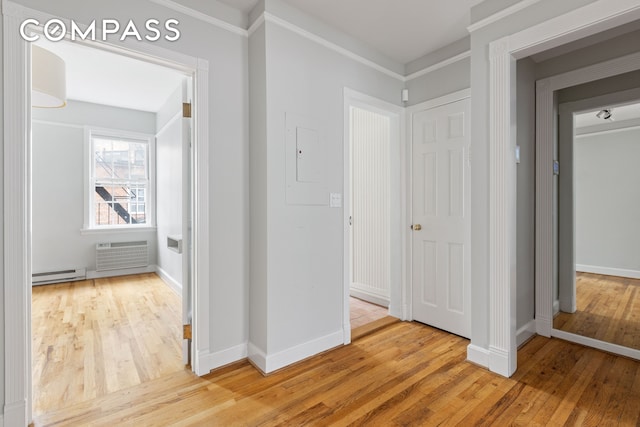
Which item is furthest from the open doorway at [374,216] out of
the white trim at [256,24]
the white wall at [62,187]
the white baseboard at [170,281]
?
the white wall at [62,187]

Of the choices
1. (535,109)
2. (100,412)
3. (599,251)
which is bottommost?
(100,412)

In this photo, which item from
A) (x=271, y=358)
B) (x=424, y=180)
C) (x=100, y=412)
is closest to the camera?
(x=100, y=412)

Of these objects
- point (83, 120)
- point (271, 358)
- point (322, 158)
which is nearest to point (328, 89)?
point (322, 158)

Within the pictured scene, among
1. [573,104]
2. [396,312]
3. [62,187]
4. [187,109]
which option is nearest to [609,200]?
[573,104]

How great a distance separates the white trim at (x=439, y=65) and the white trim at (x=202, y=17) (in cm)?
180

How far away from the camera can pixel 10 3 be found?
1.68m

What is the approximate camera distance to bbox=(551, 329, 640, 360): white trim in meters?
2.54

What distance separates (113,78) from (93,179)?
2047 millimetres

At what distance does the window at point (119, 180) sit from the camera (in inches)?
215

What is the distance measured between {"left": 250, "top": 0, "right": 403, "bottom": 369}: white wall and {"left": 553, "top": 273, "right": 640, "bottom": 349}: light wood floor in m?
2.36

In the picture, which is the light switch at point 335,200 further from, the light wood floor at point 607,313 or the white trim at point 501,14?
the light wood floor at point 607,313

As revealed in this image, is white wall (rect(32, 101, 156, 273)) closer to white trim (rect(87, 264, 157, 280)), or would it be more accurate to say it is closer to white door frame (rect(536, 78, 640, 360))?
white trim (rect(87, 264, 157, 280))

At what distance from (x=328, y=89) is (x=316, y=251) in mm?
1403

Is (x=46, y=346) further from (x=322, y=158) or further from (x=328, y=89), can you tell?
(x=328, y=89)
